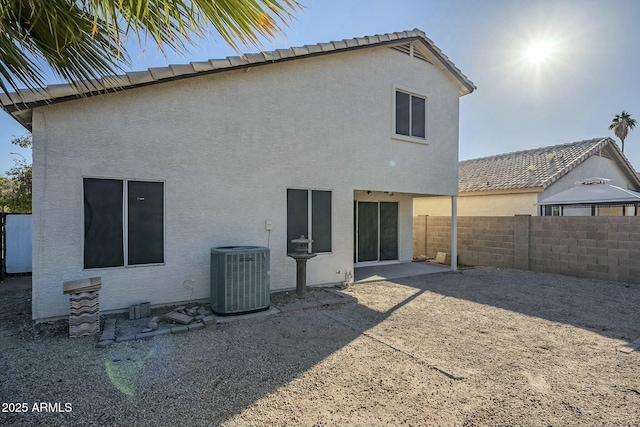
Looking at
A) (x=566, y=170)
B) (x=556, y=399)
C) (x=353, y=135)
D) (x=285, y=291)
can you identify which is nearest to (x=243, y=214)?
(x=285, y=291)

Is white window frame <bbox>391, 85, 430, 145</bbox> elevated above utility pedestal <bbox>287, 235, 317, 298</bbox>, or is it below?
above

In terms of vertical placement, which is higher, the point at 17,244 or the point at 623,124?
the point at 623,124

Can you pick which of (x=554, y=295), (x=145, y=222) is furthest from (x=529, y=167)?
(x=145, y=222)

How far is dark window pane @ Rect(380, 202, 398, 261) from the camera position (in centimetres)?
1257

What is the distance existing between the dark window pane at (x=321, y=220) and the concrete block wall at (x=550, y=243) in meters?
7.31

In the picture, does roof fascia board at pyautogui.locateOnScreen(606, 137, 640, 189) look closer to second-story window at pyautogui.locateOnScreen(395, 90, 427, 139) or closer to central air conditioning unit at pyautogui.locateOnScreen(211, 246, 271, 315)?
second-story window at pyautogui.locateOnScreen(395, 90, 427, 139)

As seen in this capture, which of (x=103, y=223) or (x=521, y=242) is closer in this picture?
(x=103, y=223)

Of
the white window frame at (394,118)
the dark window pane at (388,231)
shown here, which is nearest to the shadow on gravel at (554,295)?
the dark window pane at (388,231)

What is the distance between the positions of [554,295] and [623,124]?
1445 inches

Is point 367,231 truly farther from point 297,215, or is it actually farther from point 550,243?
point 550,243

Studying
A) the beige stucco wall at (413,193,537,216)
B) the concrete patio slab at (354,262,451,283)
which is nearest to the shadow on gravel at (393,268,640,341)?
the concrete patio slab at (354,262,451,283)

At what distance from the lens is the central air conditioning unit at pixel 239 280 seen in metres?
5.93

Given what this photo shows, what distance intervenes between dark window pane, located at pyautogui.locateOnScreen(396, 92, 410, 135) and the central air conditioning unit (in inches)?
244

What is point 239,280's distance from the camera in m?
6.02
